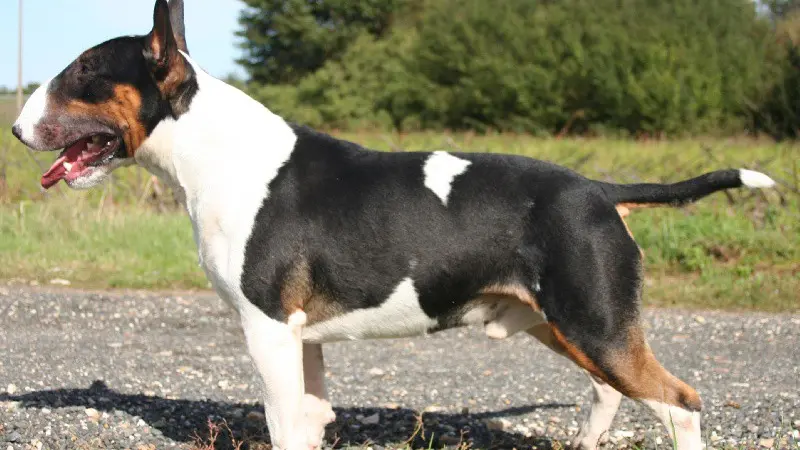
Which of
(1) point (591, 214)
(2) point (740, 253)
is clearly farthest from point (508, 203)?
(2) point (740, 253)

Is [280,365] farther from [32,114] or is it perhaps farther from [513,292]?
[32,114]

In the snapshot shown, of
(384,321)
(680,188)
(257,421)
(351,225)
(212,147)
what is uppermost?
(680,188)

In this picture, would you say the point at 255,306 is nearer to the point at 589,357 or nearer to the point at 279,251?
the point at 279,251

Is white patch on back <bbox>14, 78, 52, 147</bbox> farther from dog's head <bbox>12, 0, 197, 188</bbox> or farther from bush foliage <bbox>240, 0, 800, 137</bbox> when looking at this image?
bush foliage <bbox>240, 0, 800, 137</bbox>

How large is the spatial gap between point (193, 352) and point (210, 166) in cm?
371

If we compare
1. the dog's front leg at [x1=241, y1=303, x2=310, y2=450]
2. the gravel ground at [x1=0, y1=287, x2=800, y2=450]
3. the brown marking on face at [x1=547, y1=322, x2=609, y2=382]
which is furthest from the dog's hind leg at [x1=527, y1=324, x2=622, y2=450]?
the dog's front leg at [x1=241, y1=303, x2=310, y2=450]

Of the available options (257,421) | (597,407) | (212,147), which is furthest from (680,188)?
(257,421)

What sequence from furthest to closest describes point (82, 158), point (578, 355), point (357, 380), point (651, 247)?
point (651, 247), point (357, 380), point (82, 158), point (578, 355)

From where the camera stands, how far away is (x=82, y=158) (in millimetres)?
4574

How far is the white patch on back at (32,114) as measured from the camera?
440cm

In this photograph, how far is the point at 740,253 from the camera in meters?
10.5

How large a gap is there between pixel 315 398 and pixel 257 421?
900mm

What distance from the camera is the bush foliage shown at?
34.1m

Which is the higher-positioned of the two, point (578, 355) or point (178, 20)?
point (178, 20)
